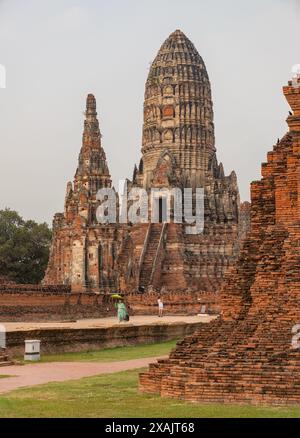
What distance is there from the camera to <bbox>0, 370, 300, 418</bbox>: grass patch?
12008mm

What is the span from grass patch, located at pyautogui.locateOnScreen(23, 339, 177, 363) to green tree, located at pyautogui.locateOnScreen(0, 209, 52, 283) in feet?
173

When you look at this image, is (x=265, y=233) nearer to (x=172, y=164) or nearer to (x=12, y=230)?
(x=172, y=164)

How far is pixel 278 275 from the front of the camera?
14281mm

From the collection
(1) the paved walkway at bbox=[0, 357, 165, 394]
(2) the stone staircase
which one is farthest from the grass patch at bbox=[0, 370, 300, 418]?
(2) the stone staircase

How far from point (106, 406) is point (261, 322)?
8.02 feet

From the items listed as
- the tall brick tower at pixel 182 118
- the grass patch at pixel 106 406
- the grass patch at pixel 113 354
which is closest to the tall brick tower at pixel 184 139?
the tall brick tower at pixel 182 118

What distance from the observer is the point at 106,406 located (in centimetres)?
1299

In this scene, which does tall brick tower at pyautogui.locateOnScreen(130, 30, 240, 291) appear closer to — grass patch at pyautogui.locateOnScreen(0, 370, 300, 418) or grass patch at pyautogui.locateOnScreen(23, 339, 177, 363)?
grass patch at pyautogui.locateOnScreen(23, 339, 177, 363)

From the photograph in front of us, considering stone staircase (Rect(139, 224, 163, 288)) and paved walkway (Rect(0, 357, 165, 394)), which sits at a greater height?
stone staircase (Rect(139, 224, 163, 288))

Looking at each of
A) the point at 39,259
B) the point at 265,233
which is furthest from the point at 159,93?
the point at 265,233

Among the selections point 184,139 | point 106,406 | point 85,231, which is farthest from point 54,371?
point 184,139

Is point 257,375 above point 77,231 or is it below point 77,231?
below

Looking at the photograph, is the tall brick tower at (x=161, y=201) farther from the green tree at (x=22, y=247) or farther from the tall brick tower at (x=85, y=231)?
the green tree at (x=22, y=247)
